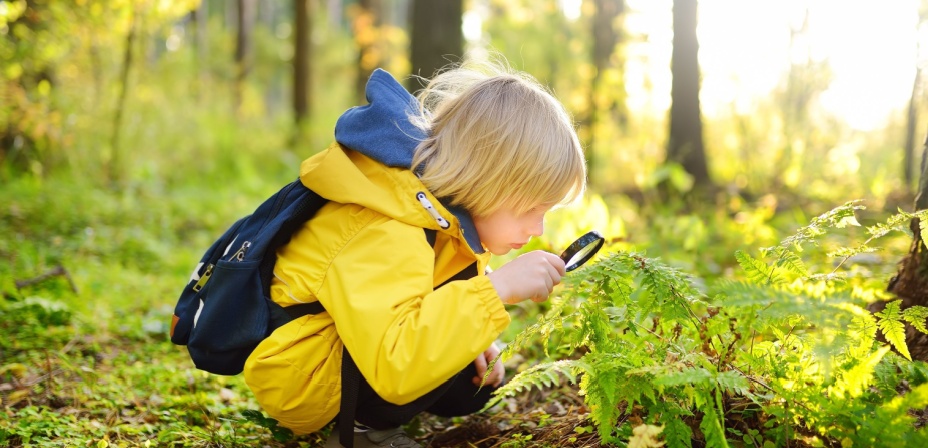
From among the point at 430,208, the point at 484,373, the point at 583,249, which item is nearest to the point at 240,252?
the point at 430,208

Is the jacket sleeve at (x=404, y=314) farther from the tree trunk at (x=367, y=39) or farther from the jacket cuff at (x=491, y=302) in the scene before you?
the tree trunk at (x=367, y=39)

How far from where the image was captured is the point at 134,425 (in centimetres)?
256

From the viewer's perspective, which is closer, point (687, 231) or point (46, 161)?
point (687, 231)

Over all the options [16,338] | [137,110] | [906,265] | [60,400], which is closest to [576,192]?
[906,265]

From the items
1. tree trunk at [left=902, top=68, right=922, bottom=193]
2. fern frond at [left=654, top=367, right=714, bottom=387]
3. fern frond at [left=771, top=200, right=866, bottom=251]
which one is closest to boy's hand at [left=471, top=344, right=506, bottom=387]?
fern frond at [left=654, top=367, right=714, bottom=387]

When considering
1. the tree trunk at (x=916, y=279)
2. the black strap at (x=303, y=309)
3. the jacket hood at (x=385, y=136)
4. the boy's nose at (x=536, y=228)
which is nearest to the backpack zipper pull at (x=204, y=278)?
the black strap at (x=303, y=309)

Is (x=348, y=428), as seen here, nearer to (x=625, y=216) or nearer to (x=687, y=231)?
(x=687, y=231)

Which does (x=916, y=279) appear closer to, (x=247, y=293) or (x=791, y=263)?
(x=791, y=263)

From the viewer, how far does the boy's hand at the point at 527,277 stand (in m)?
2.03

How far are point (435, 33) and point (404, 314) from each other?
5.34m

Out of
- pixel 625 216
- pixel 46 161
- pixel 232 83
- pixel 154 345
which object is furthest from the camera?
pixel 232 83

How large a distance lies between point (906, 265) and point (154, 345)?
338 centimetres

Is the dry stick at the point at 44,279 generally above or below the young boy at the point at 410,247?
below

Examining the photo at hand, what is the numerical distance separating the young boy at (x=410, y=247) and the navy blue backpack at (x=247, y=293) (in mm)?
44
